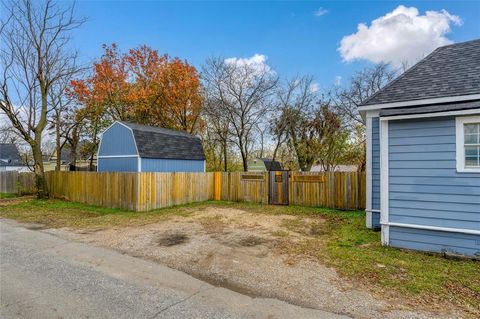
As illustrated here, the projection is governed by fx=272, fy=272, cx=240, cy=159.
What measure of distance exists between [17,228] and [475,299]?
10.8 meters

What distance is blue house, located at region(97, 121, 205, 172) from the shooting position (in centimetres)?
1402

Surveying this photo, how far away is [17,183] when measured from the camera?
18.5 meters

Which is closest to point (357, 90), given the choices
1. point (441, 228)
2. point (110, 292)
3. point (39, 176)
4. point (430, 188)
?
point (430, 188)

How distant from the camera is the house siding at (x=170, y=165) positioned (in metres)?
14.2

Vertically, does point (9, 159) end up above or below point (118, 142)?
below

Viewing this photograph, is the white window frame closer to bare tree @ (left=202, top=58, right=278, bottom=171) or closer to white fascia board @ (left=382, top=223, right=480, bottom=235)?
white fascia board @ (left=382, top=223, right=480, bottom=235)

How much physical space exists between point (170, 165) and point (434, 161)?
12641mm

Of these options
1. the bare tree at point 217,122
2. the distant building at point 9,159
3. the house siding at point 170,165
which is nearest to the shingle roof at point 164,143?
the house siding at point 170,165

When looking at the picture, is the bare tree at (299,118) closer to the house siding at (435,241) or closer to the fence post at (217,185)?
the fence post at (217,185)

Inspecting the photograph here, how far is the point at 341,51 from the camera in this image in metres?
17.9

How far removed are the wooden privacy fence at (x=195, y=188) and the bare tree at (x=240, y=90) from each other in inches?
237

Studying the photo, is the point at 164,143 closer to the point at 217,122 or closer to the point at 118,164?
the point at 118,164

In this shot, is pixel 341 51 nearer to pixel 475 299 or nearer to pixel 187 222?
pixel 187 222

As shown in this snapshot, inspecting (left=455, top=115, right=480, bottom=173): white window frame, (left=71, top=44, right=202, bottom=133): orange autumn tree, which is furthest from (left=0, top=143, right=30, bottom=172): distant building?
(left=455, top=115, right=480, bottom=173): white window frame
